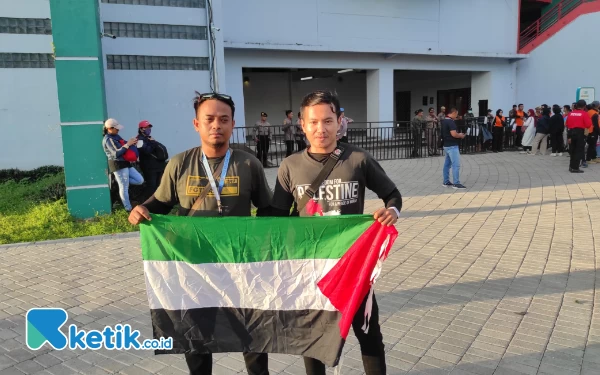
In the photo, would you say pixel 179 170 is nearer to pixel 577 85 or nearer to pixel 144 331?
pixel 144 331

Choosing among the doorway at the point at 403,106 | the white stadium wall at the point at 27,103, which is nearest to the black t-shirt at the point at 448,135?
the white stadium wall at the point at 27,103

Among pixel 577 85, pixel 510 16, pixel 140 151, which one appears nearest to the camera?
pixel 140 151

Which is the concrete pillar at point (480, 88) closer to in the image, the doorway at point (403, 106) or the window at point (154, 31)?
the doorway at point (403, 106)

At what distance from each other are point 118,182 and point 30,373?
5.39 meters

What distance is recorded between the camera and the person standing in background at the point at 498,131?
736 inches

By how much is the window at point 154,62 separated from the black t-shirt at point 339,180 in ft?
41.3

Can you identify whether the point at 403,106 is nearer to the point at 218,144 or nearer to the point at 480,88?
the point at 480,88

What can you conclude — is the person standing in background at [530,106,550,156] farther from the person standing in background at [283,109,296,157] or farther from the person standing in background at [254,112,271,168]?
the person standing in background at [254,112,271,168]

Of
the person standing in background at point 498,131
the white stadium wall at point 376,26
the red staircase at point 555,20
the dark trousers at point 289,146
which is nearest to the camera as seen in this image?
the dark trousers at point 289,146

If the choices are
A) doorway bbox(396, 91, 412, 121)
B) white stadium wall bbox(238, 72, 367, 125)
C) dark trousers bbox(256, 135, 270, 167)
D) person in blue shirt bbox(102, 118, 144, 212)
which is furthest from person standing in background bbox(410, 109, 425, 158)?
person in blue shirt bbox(102, 118, 144, 212)

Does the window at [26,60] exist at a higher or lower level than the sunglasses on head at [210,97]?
higher

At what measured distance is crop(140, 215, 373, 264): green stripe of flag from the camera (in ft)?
9.19

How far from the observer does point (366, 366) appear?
9.24 ft

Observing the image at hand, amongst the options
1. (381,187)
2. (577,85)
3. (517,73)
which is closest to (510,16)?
(517,73)
